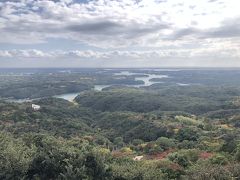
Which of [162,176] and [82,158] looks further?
[82,158]

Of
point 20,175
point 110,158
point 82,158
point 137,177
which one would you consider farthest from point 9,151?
point 137,177

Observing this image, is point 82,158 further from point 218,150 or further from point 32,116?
point 32,116

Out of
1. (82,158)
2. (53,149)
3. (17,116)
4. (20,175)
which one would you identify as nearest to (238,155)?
(82,158)

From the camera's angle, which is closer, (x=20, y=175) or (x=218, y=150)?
(x=20, y=175)

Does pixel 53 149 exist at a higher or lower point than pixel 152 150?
higher

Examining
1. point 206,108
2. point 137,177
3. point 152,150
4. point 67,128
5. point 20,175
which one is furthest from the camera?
point 206,108

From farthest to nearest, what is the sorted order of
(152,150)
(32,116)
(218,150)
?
(32,116) → (152,150) → (218,150)

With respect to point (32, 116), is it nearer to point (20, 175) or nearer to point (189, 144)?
point (189, 144)

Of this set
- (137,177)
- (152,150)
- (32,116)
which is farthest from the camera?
(32,116)

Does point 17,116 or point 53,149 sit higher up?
point 53,149
